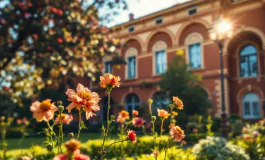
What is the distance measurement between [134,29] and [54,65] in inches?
608

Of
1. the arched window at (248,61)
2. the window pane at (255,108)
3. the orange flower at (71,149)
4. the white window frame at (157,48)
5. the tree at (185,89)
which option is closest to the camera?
the orange flower at (71,149)

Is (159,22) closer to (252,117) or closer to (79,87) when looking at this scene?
(252,117)

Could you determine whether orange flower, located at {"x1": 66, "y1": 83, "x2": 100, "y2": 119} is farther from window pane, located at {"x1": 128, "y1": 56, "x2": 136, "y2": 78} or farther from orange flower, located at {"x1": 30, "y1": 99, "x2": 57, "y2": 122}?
window pane, located at {"x1": 128, "y1": 56, "x2": 136, "y2": 78}

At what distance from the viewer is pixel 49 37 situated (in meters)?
8.01

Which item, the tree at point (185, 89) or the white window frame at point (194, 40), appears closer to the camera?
the tree at point (185, 89)

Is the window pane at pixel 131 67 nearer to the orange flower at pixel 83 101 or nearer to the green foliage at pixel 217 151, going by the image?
the green foliage at pixel 217 151

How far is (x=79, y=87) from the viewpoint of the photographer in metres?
1.61

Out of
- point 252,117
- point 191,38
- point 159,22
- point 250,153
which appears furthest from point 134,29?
point 250,153

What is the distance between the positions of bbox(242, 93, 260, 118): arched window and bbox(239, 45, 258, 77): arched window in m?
1.65

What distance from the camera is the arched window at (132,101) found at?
880 inches

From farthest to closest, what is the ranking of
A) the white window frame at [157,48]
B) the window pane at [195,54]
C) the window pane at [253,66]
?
the white window frame at [157,48] < the window pane at [195,54] < the window pane at [253,66]

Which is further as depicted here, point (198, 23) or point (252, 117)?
point (198, 23)

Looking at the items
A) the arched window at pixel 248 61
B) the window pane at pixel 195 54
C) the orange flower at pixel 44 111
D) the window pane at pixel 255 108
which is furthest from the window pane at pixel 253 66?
the orange flower at pixel 44 111

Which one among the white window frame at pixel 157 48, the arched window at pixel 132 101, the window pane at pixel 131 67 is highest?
the white window frame at pixel 157 48
